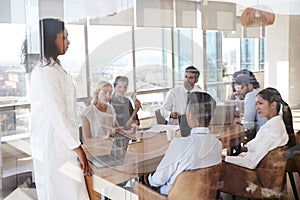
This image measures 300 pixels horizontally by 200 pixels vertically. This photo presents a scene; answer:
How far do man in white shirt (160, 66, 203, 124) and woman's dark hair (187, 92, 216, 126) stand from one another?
0.29 feet

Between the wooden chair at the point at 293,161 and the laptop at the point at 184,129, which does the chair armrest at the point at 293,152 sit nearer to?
the wooden chair at the point at 293,161

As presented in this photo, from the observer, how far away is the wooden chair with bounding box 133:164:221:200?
60.1 inches

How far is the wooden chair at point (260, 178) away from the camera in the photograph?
181cm

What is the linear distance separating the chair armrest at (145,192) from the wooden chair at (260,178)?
37cm

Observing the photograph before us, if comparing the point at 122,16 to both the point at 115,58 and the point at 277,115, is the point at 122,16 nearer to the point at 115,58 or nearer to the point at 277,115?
the point at 115,58

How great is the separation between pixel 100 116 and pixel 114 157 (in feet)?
1.46

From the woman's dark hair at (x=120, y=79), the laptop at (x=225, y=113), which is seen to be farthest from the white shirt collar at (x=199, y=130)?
the woman's dark hair at (x=120, y=79)

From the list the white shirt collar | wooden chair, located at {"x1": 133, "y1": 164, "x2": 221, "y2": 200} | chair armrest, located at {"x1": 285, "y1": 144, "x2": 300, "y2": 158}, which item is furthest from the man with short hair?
wooden chair, located at {"x1": 133, "y1": 164, "x2": 221, "y2": 200}

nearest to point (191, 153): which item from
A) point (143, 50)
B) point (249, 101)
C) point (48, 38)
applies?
point (249, 101)

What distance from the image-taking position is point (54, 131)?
151 centimetres

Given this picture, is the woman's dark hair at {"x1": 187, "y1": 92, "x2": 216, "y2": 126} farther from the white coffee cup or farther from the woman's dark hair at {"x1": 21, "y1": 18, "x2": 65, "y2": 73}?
the woman's dark hair at {"x1": 21, "y1": 18, "x2": 65, "y2": 73}

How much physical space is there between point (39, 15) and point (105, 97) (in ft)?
2.45

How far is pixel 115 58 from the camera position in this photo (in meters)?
2.68

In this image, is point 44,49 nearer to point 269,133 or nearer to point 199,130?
point 199,130
